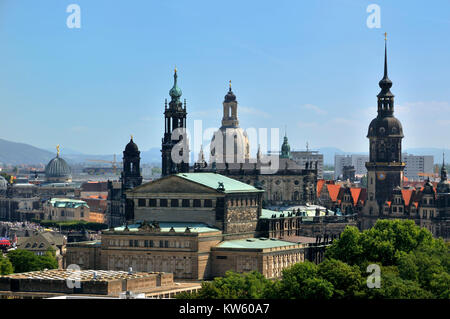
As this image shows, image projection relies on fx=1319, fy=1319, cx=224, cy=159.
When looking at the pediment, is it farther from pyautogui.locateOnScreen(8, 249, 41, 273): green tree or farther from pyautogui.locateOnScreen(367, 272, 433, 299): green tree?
pyautogui.locateOnScreen(367, 272, 433, 299): green tree

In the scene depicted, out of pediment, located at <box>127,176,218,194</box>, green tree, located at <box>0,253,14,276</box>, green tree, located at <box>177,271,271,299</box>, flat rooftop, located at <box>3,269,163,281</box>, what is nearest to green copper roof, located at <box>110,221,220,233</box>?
pediment, located at <box>127,176,218,194</box>

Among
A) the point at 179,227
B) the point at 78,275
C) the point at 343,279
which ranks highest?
the point at 179,227

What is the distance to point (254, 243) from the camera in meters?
171

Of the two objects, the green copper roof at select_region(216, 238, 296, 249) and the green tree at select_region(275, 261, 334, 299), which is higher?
the green copper roof at select_region(216, 238, 296, 249)

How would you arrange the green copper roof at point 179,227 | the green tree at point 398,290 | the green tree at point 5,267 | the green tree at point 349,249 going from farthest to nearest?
the green copper roof at point 179,227, the green tree at point 5,267, the green tree at point 349,249, the green tree at point 398,290

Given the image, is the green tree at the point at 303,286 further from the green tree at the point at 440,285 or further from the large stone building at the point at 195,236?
the large stone building at the point at 195,236

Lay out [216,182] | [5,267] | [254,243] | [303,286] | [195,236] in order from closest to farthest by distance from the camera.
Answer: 1. [303,286]
2. [5,267]
3. [195,236]
4. [254,243]
5. [216,182]

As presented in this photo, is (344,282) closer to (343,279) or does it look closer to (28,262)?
(343,279)

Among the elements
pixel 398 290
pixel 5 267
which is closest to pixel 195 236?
pixel 5 267

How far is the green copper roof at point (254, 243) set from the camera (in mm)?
166750

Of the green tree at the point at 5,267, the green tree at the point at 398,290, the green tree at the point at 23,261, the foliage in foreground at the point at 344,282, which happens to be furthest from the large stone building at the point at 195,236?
the green tree at the point at 398,290

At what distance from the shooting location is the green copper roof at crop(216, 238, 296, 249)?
166750mm
